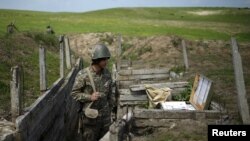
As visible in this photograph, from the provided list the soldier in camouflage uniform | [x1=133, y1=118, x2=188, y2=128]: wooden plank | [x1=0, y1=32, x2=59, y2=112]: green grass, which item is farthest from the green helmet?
[x1=0, y1=32, x2=59, y2=112]: green grass

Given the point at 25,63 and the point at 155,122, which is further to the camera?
the point at 25,63

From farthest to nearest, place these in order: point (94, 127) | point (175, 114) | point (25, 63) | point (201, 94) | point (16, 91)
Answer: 1. point (25, 63)
2. point (201, 94)
3. point (175, 114)
4. point (94, 127)
5. point (16, 91)

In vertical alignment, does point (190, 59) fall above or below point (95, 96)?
above

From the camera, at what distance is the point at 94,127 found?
22.0 ft

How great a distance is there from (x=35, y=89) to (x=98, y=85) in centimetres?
636

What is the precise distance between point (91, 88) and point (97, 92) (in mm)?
Result: 286

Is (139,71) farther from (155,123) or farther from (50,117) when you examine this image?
(50,117)

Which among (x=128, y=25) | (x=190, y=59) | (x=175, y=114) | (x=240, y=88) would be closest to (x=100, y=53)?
(x=175, y=114)

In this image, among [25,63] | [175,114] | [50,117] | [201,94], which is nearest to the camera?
[50,117]

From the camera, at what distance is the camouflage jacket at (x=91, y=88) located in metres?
6.51

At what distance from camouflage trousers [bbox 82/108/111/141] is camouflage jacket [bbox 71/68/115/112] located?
0.53 feet

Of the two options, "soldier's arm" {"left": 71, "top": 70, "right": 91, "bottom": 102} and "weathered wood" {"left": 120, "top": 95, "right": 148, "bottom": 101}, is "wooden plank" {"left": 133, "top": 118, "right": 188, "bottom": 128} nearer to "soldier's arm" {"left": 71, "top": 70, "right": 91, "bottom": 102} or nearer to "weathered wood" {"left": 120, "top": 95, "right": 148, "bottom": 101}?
"soldier's arm" {"left": 71, "top": 70, "right": 91, "bottom": 102}

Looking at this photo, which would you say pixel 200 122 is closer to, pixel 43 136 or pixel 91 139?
pixel 91 139

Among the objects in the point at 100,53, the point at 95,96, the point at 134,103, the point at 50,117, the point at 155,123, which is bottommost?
the point at 155,123
